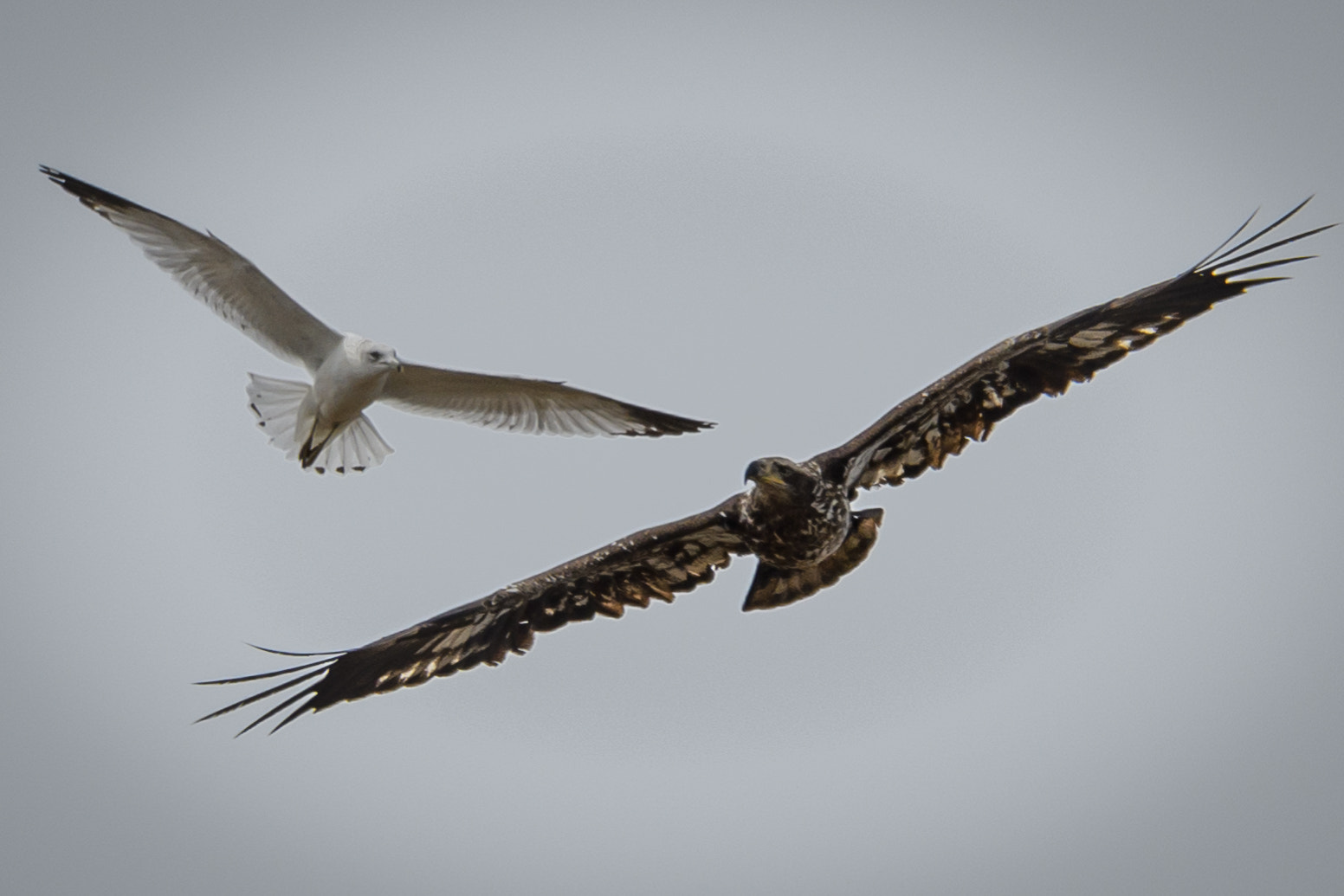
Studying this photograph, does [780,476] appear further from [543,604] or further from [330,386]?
[330,386]

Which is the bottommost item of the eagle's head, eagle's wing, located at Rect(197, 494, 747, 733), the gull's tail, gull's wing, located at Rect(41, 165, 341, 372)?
eagle's wing, located at Rect(197, 494, 747, 733)

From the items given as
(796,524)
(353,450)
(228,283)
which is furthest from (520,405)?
(796,524)

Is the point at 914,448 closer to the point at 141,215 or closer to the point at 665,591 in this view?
the point at 665,591

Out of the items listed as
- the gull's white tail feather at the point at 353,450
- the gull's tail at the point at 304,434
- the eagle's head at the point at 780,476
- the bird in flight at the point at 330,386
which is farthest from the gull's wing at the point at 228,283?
the eagle's head at the point at 780,476

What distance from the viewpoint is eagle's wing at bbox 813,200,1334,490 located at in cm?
787

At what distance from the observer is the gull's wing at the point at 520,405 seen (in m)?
11.6

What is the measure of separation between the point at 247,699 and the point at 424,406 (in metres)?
5.23

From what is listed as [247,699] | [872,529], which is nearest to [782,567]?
[872,529]

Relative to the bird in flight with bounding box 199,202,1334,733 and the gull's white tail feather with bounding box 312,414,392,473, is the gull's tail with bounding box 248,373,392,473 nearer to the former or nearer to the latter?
the gull's white tail feather with bounding box 312,414,392,473

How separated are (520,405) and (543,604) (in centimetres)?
398

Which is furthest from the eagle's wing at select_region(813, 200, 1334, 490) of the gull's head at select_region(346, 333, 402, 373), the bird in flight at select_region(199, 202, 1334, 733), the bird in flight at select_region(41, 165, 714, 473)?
the gull's head at select_region(346, 333, 402, 373)

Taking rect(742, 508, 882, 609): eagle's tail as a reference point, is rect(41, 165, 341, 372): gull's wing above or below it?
above

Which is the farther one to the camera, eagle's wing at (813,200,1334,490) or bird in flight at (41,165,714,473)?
bird in flight at (41,165,714,473)

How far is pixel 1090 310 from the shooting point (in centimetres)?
791
